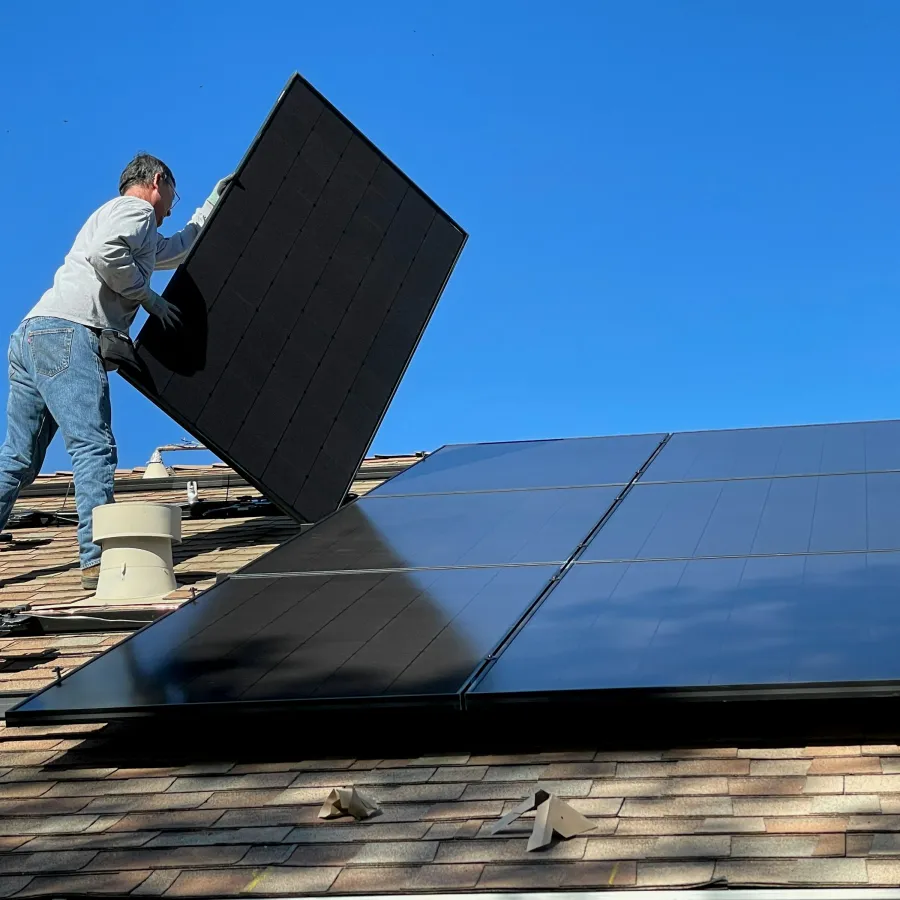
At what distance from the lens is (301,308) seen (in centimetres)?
788

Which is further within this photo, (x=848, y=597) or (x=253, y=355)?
(x=253, y=355)

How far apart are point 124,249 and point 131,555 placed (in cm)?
160

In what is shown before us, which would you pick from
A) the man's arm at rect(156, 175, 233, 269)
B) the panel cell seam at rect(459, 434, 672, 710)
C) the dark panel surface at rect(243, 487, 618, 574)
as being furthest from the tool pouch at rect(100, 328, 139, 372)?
the panel cell seam at rect(459, 434, 672, 710)

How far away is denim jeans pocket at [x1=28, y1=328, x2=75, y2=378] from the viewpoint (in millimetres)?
7172

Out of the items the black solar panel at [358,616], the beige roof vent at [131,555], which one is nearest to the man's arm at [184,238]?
the beige roof vent at [131,555]

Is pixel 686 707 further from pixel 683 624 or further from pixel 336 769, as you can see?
pixel 336 769

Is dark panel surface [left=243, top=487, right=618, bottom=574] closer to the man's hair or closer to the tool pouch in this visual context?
the tool pouch

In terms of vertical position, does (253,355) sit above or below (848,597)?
above

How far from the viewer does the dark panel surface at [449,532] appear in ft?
18.6

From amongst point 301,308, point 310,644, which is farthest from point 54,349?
point 310,644

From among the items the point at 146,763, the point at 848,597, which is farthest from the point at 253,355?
the point at 848,597

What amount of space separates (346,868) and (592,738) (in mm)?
1023

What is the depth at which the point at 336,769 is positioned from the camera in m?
4.21

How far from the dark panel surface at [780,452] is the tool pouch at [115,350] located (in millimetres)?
2598
